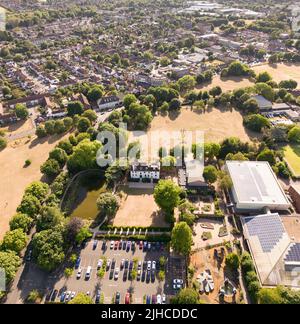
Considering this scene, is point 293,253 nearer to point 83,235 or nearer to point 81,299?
point 81,299

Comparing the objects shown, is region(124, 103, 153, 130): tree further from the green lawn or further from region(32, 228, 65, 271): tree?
region(32, 228, 65, 271): tree

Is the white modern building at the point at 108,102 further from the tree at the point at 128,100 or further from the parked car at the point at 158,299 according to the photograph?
the parked car at the point at 158,299

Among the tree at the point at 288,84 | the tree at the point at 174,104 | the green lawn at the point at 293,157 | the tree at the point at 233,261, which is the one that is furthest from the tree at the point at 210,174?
the tree at the point at 288,84

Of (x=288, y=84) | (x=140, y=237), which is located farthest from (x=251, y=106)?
(x=140, y=237)

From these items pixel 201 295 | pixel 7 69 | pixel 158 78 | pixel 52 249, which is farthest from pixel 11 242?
pixel 7 69

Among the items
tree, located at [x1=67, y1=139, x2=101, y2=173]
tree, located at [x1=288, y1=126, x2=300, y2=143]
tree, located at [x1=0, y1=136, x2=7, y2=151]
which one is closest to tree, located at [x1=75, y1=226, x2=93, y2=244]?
tree, located at [x1=67, y1=139, x2=101, y2=173]
